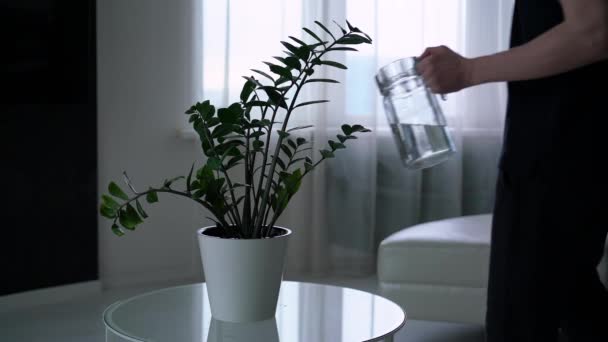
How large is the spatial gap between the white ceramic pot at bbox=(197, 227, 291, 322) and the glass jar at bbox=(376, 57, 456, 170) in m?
0.60

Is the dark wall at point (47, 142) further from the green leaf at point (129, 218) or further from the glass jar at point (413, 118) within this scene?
the green leaf at point (129, 218)

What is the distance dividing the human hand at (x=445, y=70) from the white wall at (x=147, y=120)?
193cm

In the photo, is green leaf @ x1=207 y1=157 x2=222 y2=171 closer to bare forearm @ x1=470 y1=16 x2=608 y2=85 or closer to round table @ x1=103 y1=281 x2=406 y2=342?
round table @ x1=103 y1=281 x2=406 y2=342

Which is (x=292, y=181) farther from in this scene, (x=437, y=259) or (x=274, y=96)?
(x=437, y=259)

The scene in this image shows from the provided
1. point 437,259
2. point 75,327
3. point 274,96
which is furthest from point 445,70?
point 75,327

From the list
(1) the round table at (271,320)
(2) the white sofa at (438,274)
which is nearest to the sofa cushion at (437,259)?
(2) the white sofa at (438,274)

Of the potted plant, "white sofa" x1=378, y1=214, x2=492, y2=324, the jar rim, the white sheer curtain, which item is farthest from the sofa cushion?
the white sheer curtain

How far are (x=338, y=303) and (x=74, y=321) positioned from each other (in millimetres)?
1447

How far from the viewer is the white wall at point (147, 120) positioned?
307 centimetres

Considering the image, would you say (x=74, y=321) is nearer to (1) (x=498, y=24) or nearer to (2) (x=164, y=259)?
(2) (x=164, y=259)

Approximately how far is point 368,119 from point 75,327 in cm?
147

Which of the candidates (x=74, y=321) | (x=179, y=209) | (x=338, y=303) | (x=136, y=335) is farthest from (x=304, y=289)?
(x=179, y=209)

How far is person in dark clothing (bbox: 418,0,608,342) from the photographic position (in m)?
1.18

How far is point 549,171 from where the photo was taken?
3.93 feet
